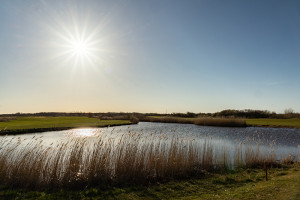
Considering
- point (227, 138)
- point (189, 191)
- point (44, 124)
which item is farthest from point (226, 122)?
point (189, 191)

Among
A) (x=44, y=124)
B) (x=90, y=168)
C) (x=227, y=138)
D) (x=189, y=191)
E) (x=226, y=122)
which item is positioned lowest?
(x=189, y=191)

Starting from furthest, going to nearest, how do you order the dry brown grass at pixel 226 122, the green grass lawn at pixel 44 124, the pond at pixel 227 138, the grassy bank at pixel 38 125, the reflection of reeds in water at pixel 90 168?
the dry brown grass at pixel 226 122 → the green grass lawn at pixel 44 124 → the grassy bank at pixel 38 125 → the pond at pixel 227 138 → the reflection of reeds in water at pixel 90 168

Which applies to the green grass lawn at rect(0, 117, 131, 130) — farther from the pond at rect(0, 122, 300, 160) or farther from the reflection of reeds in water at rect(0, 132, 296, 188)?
the reflection of reeds in water at rect(0, 132, 296, 188)

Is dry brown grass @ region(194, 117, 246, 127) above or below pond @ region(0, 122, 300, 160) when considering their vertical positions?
above

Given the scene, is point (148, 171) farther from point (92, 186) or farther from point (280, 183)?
point (280, 183)

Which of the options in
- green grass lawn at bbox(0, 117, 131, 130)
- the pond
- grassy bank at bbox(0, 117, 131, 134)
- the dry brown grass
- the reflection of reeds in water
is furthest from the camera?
the dry brown grass

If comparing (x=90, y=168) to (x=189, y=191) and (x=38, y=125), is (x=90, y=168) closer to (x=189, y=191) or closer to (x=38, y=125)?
(x=189, y=191)

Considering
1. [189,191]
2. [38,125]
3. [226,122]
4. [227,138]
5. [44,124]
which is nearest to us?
[189,191]

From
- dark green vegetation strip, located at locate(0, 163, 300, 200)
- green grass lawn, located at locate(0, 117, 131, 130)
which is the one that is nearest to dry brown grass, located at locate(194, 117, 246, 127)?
green grass lawn, located at locate(0, 117, 131, 130)

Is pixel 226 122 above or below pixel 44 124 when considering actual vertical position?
above

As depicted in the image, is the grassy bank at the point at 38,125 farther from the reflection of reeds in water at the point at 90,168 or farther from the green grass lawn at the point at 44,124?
the reflection of reeds in water at the point at 90,168

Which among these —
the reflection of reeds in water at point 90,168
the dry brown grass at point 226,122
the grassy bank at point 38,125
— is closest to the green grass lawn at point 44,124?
the grassy bank at point 38,125

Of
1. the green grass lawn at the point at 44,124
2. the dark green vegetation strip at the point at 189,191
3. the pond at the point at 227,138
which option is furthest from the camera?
the green grass lawn at the point at 44,124

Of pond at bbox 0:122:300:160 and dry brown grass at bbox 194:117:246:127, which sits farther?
dry brown grass at bbox 194:117:246:127
